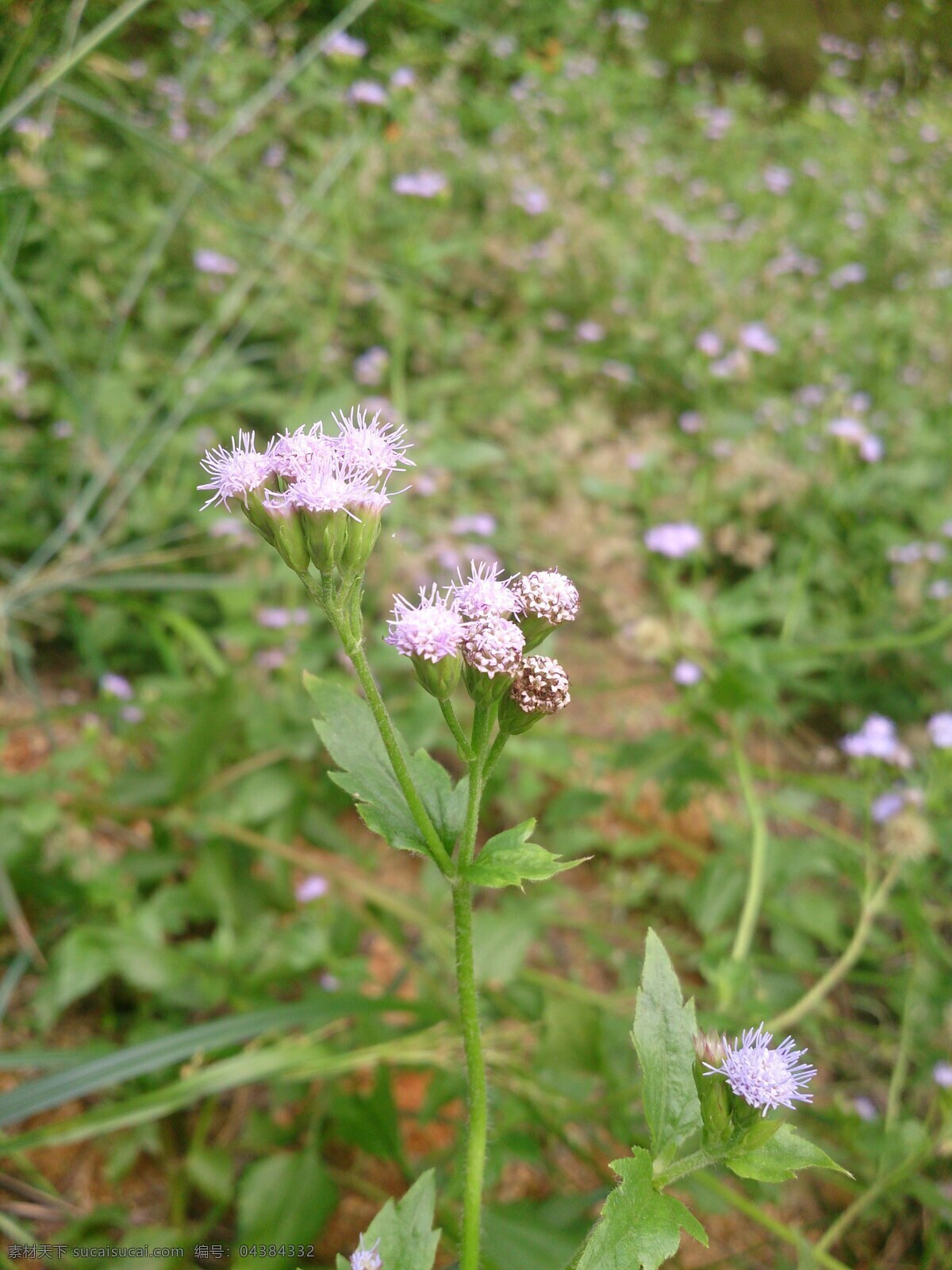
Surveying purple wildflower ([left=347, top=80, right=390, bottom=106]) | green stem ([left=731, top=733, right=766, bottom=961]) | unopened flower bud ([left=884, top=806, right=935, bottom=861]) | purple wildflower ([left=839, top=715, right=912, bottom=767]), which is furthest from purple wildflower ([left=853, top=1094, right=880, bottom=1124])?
purple wildflower ([left=347, top=80, right=390, bottom=106])

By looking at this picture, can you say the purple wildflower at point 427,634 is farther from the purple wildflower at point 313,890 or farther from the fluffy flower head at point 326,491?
the purple wildflower at point 313,890

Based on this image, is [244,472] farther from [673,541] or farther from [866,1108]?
[866,1108]

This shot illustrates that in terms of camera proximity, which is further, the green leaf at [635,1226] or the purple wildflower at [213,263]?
the purple wildflower at [213,263]

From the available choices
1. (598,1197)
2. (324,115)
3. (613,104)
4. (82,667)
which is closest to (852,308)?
(613,104)

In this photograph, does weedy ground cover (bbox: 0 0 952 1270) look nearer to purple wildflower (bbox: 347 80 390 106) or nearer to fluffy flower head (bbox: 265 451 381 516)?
purple wildflower (bbox: 347 80 390 106)

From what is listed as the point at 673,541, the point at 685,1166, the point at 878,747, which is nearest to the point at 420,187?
the point at 673,541

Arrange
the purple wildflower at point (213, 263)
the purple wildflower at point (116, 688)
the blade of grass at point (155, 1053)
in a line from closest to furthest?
1. the blade of grass at point (155, 1053)
2. the purple wildflower at point (116, 688)
3. the purple wildflower at point (213, 263)

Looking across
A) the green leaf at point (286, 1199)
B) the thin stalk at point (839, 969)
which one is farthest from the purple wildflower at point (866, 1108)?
the green leaf at point (286, 1199)
